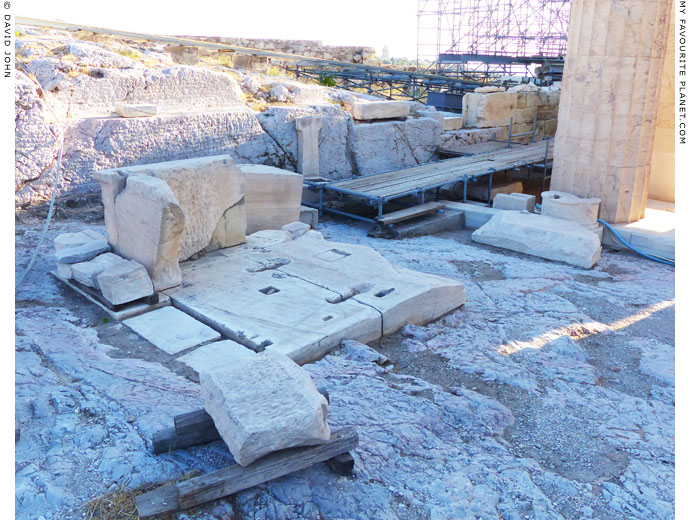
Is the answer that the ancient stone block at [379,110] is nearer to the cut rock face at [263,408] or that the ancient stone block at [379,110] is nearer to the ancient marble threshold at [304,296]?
the ancient marble threshold at [304,296]

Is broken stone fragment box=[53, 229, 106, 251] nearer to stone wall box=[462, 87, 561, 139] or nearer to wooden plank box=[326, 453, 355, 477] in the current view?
wooden plank box=[326, 453, 355, 477]

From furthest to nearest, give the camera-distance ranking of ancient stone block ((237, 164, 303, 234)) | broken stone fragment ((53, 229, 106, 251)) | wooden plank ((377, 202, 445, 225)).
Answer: wooden plank ((377, 202, 445, 225))
ancient stone block ((237, 164, 303, 234))
broken stone fragment ((53, 229, 106, 251))

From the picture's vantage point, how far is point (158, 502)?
235 centimetres

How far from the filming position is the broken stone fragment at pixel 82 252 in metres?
5.05

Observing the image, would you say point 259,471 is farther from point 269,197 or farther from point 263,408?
point 269,197

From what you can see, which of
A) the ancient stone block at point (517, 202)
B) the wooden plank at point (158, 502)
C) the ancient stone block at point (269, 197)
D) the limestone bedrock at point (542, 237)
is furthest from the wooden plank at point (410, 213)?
the wooden plank at point (158, 502)

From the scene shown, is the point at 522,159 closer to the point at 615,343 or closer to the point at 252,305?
the point at 615,343

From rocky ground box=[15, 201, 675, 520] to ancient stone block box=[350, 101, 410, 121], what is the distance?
4.49 meters

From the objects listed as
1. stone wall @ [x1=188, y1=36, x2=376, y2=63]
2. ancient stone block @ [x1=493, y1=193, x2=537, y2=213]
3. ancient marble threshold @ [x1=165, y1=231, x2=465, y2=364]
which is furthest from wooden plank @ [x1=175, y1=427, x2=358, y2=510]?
stone wall @ [x1=188, y1=36, x2=376, y2=63]

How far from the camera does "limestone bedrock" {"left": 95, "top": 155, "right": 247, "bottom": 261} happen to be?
5109mm

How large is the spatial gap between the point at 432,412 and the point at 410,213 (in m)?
4.51

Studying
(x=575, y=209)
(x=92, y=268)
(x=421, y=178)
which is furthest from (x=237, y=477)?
(x=421, y=178)

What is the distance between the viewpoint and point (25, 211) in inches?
247

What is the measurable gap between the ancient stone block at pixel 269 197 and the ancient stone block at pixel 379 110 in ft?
9.95
